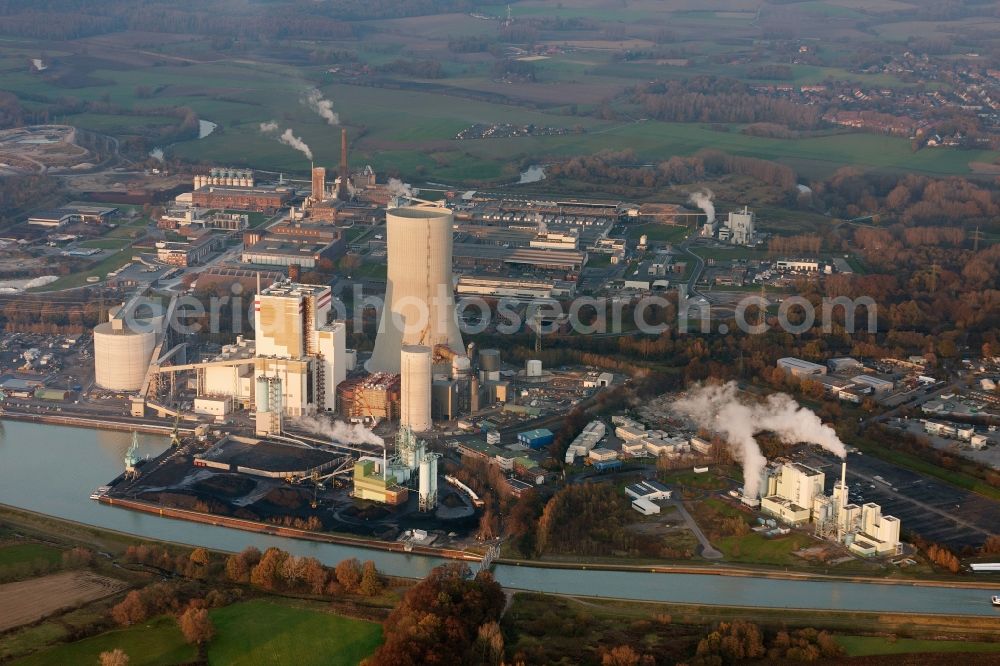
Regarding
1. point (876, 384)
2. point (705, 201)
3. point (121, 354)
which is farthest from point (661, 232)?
point (121, 354)

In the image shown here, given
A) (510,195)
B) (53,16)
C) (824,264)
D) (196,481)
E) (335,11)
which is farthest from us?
(335,11)

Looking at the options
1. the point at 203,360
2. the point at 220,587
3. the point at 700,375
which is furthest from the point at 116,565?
the point at 700,375

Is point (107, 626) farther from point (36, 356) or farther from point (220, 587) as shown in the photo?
point (36, 356)

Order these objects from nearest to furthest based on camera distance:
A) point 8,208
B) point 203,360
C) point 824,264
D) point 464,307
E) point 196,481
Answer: point 196,481, point 203,360, point 464,307, point 824,264, point 8,208

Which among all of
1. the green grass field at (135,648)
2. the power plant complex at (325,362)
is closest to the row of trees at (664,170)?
the power plant complex at (325,362)

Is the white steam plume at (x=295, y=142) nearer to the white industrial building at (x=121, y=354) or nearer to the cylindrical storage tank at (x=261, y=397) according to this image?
the white industrial building at (x=121, y=354)

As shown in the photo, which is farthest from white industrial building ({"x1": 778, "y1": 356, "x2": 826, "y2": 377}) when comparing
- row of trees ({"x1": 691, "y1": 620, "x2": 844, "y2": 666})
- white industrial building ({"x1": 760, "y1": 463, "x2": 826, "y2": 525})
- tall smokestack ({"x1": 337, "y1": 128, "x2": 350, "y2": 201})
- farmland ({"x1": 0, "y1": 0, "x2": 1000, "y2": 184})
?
farmland ({"x1": 0, "y1": 0, "x2": 1000, "y2": 184})
